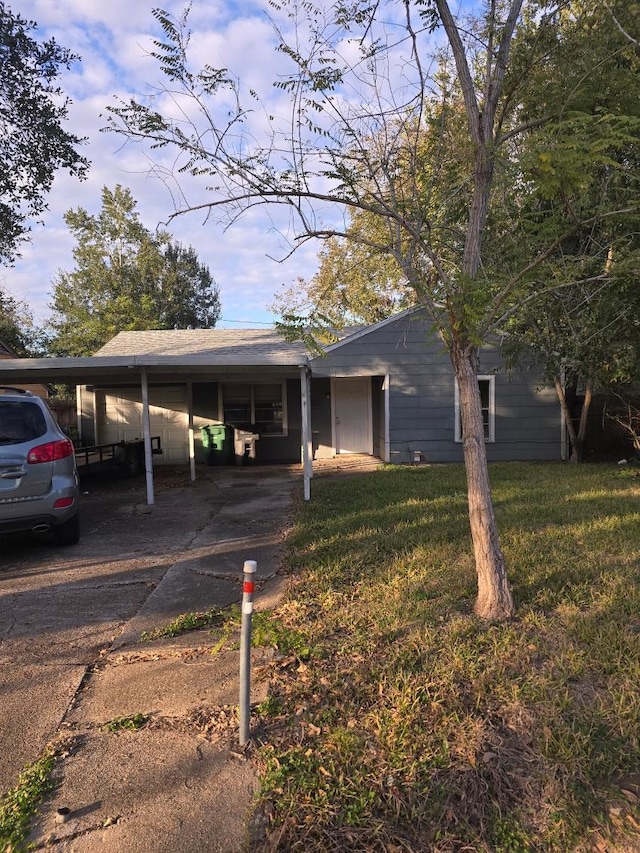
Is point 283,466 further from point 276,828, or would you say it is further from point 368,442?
point 276,828

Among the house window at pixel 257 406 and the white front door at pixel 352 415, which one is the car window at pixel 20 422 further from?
the white front door at pixel 352 415

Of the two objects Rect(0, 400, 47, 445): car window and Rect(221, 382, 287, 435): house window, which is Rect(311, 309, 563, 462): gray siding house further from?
Rect(0, 400, 47, 445): car window

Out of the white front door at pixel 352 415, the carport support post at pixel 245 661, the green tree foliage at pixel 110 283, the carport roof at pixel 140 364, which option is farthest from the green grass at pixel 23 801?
the green tree foliage at pixel 110 283

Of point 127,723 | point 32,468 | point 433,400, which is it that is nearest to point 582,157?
point 127,723

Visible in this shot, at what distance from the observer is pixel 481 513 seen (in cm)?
409

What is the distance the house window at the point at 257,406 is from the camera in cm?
1489

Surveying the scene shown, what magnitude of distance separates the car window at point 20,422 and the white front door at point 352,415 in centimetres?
954

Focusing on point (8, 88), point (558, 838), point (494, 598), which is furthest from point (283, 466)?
point (558, 838)

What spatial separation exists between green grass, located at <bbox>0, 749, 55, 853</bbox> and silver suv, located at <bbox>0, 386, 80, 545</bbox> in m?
3.42

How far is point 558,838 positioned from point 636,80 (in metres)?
4.52

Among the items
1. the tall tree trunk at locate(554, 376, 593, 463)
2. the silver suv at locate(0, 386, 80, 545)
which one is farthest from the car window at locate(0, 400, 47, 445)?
the tall tree trunk at locate(554, 376, 593, 463)

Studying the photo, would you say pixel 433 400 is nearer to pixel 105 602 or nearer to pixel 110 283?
pixel 105 602

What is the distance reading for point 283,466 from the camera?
559 inches

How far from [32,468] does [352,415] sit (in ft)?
33.2
